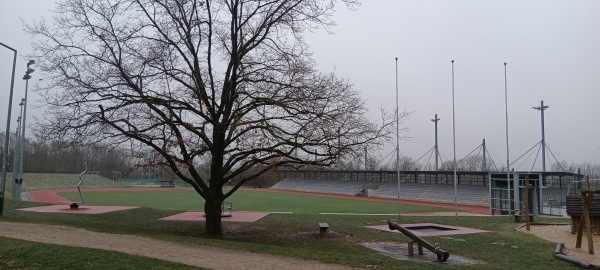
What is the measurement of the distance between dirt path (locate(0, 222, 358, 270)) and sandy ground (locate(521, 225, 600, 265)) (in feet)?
25.4

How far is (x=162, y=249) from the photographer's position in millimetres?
11664

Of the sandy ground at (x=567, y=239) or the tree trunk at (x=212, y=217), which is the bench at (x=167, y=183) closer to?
the tree trunk at (x=212, y=217)

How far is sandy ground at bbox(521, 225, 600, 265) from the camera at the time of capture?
13220mm

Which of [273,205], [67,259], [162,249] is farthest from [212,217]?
[273,205]

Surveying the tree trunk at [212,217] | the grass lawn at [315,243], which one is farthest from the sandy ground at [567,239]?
the tree trunk at [212,217]

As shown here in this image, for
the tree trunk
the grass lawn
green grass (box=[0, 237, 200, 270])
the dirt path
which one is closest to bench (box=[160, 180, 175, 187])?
the grass lawn

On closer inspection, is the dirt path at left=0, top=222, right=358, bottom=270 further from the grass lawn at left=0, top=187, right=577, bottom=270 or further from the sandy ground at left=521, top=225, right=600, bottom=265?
the sandy ground at left=521, top=225, right=600, bottom=265

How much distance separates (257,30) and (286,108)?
10.6 feet

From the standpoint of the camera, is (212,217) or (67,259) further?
(212,217)

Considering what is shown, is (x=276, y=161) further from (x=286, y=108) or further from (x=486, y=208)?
(x=486, y=208)

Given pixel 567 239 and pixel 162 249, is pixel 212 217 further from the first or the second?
pixel 567 239

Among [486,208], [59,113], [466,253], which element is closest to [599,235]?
[466,253]

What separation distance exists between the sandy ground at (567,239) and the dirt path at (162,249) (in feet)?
25.4

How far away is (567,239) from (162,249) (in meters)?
14.5
